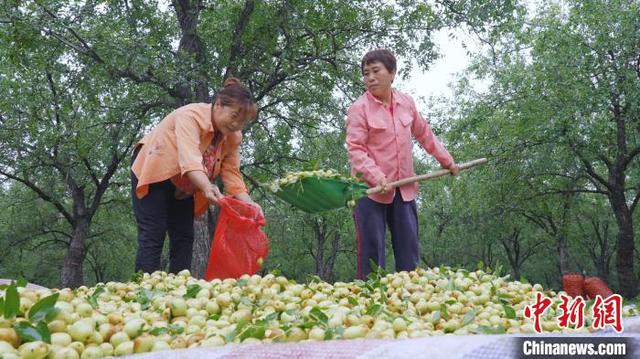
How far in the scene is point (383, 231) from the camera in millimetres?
4691

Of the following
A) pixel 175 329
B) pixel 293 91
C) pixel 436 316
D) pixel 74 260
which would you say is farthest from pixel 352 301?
pixel 74 260

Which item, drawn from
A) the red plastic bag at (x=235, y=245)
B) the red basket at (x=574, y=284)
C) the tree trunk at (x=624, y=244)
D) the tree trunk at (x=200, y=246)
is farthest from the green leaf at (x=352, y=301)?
the tree trunk at (x=624, y=244)

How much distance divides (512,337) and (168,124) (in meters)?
3.35

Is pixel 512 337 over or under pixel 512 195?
under

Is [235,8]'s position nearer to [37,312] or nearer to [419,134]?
[419,134]

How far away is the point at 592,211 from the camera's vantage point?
29.5 metres

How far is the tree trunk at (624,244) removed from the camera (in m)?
17.4

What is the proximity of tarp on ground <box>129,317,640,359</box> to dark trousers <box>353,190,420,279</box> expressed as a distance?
3.02m

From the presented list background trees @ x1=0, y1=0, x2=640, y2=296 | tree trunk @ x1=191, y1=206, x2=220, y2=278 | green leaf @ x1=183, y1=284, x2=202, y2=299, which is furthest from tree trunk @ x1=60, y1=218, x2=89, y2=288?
green leaf @ x1=183, y1=284, x2=202, y2=299

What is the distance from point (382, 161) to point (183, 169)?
1.57 m

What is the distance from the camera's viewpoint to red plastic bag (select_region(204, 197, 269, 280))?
4.20 metres

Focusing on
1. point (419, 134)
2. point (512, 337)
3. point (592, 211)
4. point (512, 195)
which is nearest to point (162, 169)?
point (419, 134)

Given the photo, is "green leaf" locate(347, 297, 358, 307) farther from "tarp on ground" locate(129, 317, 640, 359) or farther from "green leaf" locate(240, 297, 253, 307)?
"tarp on ground" locate(129, 317, 640, 359)

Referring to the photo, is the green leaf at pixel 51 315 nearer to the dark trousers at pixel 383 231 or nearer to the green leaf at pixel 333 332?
the green leaf at pixel 333 332
